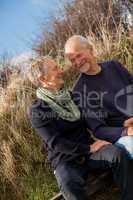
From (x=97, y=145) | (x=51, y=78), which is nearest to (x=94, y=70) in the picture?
(x=51, y=78)

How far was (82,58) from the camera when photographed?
171 inches

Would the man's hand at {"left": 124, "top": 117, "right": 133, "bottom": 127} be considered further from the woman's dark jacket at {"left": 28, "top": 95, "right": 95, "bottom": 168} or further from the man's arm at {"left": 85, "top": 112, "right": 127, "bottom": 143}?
the woman's dark jacket at {"left": 28, "top": 95, "right": 95, "bottom": 168}

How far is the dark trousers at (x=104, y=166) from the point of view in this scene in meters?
3.87

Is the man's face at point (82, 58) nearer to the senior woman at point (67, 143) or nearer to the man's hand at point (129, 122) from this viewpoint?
the senior woman at point (67, 143)

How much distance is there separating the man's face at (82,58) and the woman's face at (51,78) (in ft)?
0.68

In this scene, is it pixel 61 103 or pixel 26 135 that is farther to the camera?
pixel 26 135

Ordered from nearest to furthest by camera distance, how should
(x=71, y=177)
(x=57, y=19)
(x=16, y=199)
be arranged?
(x=71, y=177), (x=16, y=199), (x=57, y=19)

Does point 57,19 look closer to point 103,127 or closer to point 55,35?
point 55,35

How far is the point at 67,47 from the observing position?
14.4 ft

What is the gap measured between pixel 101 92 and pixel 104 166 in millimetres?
640

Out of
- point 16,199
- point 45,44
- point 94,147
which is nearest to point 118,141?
point 94,147

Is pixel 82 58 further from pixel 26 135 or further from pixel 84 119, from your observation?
pixel 26 135

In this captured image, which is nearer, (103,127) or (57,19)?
(103,127)

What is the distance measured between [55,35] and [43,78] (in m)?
5.77
